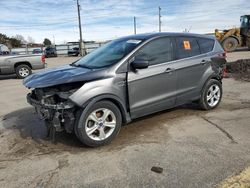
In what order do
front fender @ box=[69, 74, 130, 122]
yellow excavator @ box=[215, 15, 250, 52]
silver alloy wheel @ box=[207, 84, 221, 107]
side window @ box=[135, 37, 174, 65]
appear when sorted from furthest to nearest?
yellow excavator @ box=[215, 15, 250, 52], silver alloy wheel @ box=[207, 84, 221, 107], side window @ box=[135, 37, 174, 65], front fender @ box=[69, 74, 130, 122]

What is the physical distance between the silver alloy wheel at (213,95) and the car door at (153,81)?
119 cm

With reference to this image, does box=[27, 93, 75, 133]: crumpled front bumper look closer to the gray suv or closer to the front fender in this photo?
the gray suv

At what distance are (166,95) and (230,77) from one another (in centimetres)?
641

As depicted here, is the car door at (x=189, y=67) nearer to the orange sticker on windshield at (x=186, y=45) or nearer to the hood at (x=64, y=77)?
the orange sticker on windshield at (x=186, y=45)

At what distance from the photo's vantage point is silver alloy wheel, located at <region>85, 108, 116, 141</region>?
15.2ft

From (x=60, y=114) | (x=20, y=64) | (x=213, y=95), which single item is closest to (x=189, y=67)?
(x=213, y=95)

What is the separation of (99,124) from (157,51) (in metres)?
1.78

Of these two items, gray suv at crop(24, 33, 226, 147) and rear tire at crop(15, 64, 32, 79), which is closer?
gray suv at crop(24, 33, 226, 147)

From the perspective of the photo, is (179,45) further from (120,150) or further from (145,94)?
(120,150)

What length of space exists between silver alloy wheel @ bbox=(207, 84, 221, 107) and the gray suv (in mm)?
73

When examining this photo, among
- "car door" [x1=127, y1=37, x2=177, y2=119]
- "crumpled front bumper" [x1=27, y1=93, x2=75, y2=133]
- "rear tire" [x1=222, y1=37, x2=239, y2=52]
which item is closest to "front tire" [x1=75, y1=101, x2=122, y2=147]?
"crumpled front bumper" [x1=27, y1=93, x2=75, y2=133]

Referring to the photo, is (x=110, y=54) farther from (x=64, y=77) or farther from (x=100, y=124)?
(x=100, y=124)

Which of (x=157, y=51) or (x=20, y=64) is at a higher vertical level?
(x=157, y=51)

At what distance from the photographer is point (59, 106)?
4461 mm
